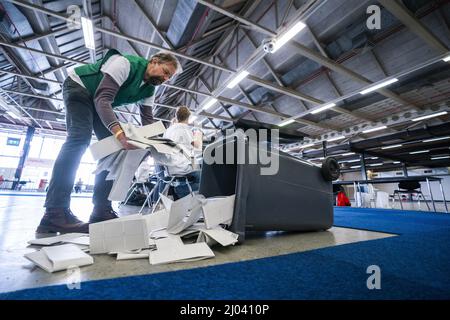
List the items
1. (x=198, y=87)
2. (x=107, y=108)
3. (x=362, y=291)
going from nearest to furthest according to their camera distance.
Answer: (x=362, y=291) → (x=107, y=108) → (x=198, y=87)

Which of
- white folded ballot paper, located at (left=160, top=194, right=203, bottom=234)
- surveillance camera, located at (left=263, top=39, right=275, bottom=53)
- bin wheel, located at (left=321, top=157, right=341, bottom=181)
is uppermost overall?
surveillance camera, located at (left=263, top=39, right=275, bottom=53)

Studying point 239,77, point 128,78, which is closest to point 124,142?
point 128,78

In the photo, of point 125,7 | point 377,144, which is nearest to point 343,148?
point 377,144

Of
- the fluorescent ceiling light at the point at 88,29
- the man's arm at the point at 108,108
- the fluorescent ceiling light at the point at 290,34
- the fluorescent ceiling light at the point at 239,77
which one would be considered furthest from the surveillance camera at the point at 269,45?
the man's arm at the point at 108,108

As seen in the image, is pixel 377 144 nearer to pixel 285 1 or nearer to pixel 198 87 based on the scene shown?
pixel 285 1

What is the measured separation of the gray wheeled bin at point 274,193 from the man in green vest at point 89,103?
1.81 feet

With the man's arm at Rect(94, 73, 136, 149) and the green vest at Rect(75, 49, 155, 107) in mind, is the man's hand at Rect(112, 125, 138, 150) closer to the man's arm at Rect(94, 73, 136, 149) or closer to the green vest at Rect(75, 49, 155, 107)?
the man's arm at Rect(94, 73, 136, 149)

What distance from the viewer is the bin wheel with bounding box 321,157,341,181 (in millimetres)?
1312

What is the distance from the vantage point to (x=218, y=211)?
903 millimetres

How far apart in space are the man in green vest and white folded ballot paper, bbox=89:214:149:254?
392mm

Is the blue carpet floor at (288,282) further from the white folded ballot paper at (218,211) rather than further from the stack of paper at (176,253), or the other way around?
the white folded ballot paper at (218,211)

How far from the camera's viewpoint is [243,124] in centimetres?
104

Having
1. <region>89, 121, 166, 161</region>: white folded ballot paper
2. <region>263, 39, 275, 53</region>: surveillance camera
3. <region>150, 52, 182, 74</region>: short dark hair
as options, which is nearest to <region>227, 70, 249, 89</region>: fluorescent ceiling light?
<region>263, 39, 275, 53</region>: surveillance camera

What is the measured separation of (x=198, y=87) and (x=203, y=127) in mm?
1968
